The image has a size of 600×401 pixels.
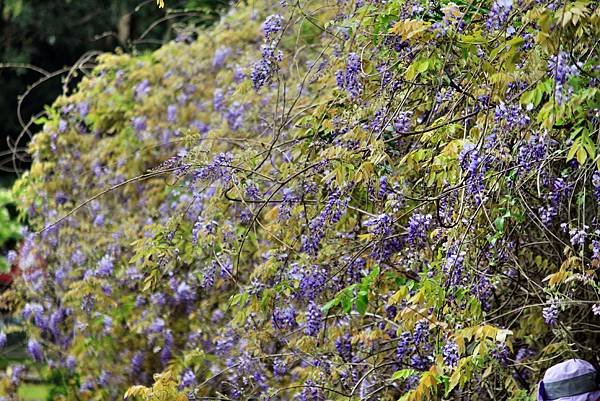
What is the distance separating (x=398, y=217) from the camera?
12.4ft

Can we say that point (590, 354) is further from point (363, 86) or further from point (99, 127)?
point (99, 127)

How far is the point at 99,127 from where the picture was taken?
730cm

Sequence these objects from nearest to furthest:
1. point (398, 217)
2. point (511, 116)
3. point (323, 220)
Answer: point (511, 116)
point (398, 217)
point (323, 220)

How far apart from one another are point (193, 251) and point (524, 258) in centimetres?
139

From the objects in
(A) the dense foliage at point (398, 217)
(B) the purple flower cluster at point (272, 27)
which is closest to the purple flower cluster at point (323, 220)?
(A) the dense foliage at point (398, 217)

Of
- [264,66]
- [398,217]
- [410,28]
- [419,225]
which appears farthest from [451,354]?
[264,66]

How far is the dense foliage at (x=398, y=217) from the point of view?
3301mm

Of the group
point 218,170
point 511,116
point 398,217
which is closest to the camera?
point 511,116

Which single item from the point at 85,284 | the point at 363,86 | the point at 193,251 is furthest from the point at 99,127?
the point at 363,86

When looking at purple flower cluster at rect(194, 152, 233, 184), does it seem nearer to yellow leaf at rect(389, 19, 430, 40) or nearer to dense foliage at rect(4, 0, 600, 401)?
dense foliage at rect(4, 0, 600, 401)

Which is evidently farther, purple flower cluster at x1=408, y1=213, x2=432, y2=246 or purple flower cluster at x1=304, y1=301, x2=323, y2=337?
purple flower cluster at x1=304, y1=301, x2=323, y2=337

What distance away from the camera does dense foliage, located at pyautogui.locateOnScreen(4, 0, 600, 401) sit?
3.30 metres

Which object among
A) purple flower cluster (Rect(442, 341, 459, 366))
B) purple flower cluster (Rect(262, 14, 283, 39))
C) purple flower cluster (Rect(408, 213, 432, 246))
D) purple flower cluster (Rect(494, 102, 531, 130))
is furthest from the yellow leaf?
purple flower cluster (Rect(442, 341, 459, 366))

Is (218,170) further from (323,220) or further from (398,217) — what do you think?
(398,217)
